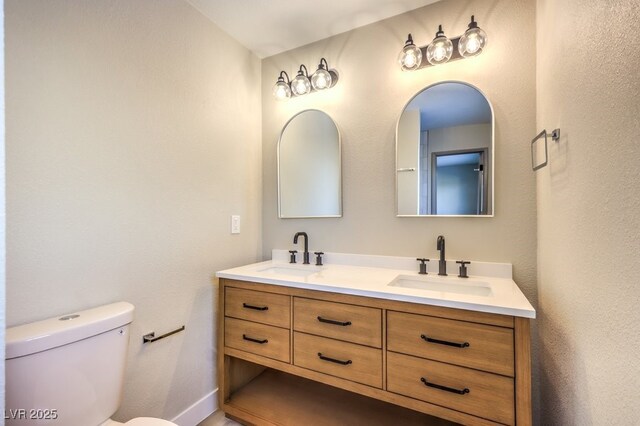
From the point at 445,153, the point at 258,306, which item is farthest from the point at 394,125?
the point at 258,306

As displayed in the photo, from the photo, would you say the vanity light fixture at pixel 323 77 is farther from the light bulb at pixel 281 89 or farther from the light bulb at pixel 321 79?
the light bulb at pixel 281 89

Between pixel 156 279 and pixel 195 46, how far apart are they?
4.39ft

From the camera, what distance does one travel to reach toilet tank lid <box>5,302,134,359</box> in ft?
2.77

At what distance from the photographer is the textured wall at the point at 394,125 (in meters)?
1.42

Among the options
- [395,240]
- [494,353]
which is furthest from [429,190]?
[494,353]

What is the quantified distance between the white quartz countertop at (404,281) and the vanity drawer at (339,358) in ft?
0.81

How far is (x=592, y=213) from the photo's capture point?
814mm

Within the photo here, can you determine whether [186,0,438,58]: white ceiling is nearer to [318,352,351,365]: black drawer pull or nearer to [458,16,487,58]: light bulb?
[458,16,487,58]: light bulb

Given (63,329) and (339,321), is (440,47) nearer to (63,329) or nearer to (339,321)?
(339,321)

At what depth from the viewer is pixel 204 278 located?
66.1 inches

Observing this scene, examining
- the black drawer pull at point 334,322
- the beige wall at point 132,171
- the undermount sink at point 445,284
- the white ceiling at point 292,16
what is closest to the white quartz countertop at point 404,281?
the undermount sink at point 445,284

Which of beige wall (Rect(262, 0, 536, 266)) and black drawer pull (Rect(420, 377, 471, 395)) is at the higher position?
beige wall (Rect(262, 0, 536, 266))

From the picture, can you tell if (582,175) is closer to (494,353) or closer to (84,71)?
(494,353)

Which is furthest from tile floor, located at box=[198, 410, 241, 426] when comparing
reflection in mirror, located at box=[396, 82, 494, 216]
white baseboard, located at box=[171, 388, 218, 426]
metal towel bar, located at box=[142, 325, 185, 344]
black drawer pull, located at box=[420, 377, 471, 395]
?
reflection in mirror, located at box=[396, 82, 494, 216]
